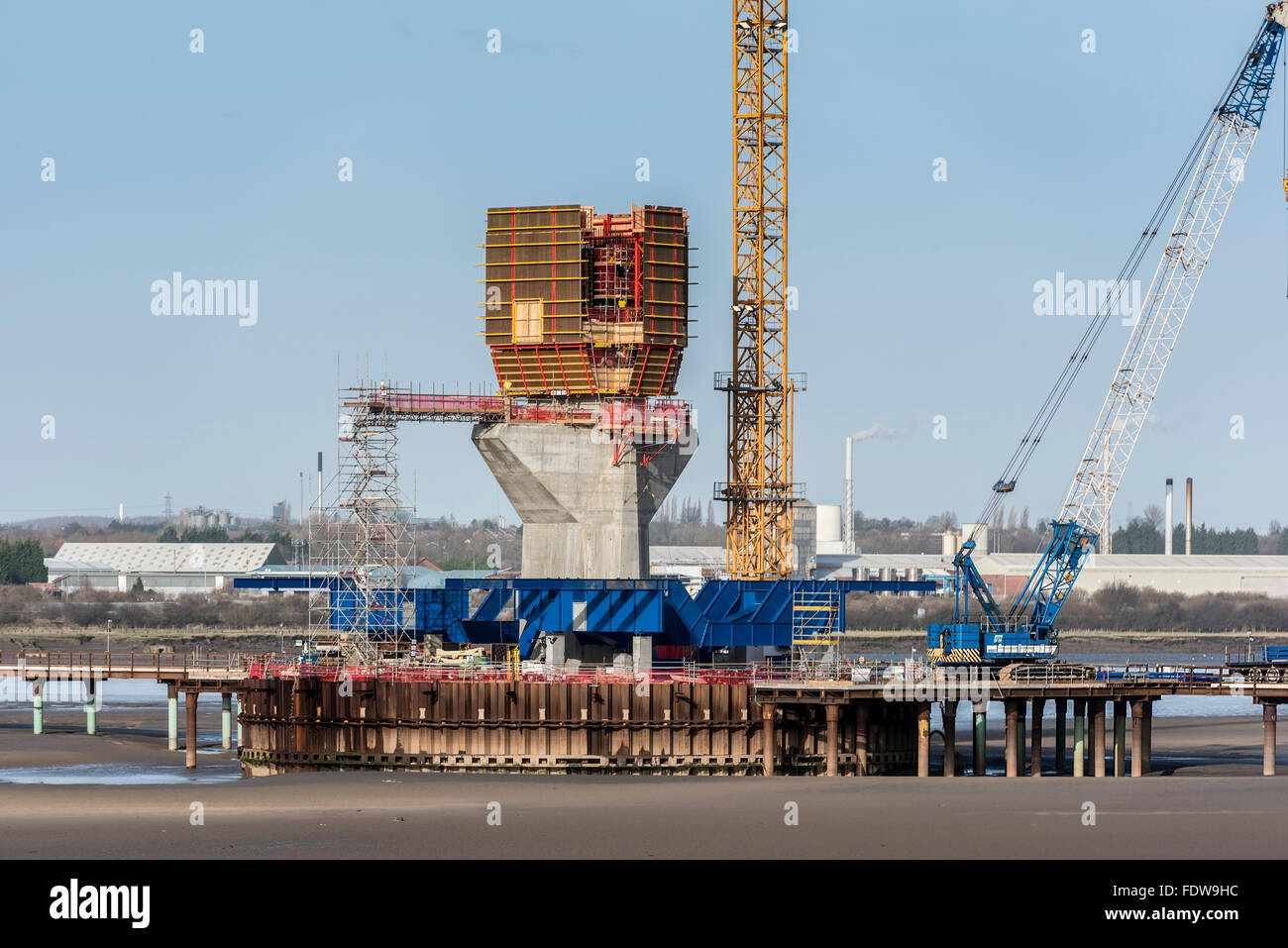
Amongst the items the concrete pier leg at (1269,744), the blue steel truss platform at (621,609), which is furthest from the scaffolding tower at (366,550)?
the concrete pier leg at (1269,744)

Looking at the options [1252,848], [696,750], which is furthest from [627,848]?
[696,750]

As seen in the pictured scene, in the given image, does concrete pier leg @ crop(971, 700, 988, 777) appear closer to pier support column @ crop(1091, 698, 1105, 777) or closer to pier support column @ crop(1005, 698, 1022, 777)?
pier support column @ crop(1005, 698, 1022, 777)

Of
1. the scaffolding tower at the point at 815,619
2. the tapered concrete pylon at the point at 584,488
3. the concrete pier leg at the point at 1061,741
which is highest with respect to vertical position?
the tapered concrete pylon at the point at 584,488

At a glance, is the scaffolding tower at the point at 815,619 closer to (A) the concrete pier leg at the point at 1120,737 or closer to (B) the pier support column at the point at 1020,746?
(B) the pier support column at the point at 1020,746

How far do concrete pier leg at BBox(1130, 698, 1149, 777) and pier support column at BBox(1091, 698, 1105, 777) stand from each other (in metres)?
1.20

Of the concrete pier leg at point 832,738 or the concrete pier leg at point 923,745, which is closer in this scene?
the concrete pier leg at point 923,745

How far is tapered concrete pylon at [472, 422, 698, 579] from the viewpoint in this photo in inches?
3123

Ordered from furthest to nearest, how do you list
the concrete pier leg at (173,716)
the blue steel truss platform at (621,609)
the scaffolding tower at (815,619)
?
the concrete pier leg at (173,716) → the scaffolding tower at (815,619) → the blue steel truss platform at (621,609)

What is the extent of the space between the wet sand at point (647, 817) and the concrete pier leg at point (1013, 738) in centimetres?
395

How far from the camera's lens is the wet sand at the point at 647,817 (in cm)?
4672

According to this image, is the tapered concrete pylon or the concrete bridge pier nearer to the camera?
the concrete bridge pier

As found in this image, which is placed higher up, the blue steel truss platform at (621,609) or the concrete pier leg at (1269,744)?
the blue steel truss platform at (621,609)

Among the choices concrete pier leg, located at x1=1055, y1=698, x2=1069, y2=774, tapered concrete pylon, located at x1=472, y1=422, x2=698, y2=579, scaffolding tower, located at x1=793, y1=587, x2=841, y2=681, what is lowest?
concrete pier leg, located at x1=1055, y1=698, x2=1069, y2=774

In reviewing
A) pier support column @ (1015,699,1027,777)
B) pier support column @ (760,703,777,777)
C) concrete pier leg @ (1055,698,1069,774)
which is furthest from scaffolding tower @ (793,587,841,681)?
concrete pier leg @ (1055,698,1069,774)
